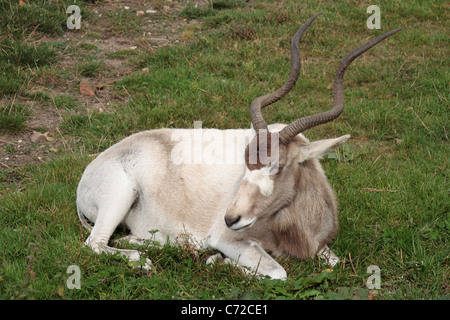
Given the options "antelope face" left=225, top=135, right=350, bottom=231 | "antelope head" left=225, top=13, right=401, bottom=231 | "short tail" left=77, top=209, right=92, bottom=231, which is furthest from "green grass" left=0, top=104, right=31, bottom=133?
"antelope face" left=225, top=135, right=350, bottom=231

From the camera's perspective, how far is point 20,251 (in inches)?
186

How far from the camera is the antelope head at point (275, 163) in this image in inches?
177

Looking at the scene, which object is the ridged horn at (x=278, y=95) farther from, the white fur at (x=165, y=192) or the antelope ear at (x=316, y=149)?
the antelope ear at (x=316, y=149)

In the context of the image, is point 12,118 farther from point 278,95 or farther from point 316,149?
point 316,149

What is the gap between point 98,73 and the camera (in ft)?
28.8

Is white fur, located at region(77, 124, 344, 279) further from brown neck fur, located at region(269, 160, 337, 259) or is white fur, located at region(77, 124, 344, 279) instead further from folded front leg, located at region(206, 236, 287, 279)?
brown neck fur, located at region(269, 160, 337, 259)

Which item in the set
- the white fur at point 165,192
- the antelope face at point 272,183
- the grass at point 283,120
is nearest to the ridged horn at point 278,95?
the white fur at point 165,192

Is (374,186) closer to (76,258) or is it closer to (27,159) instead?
(76,258)

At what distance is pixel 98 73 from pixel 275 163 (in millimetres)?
5050

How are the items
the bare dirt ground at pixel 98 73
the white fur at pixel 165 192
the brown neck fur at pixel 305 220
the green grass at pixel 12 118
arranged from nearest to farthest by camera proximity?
the brown neck fur at pixel 305 220, the white fur at pixel 165 192, the bare dirt ground at pixel 98 73, the green grass at pixel 12 118

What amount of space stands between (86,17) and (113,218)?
6262 mm

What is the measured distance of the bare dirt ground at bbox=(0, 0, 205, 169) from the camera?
23.0 feet

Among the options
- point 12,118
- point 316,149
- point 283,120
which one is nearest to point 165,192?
point 316,149
